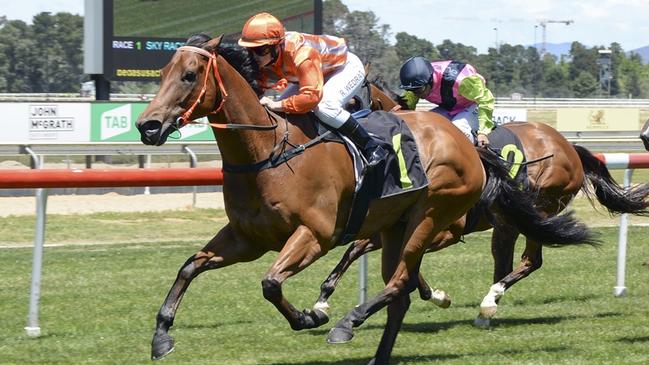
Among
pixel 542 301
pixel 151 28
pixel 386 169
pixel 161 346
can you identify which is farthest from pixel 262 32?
pixel 151 28

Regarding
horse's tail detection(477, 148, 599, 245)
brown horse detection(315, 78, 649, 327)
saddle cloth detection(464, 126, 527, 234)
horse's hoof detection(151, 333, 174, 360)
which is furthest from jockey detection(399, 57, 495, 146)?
horse's hoof detection(151, 333, 174, 360)

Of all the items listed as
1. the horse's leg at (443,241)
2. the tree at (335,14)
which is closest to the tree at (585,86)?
the tree at (335,14)

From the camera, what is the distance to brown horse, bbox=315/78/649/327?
7.66 meters

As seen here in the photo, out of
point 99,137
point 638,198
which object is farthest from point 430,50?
Result: point 638,198

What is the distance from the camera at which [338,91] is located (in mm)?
6188

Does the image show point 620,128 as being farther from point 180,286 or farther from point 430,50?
point 430,50

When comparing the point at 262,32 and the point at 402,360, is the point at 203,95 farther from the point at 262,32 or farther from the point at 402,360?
the point at 402,360

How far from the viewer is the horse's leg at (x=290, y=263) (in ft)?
17.4

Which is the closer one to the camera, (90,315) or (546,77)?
(90,315)

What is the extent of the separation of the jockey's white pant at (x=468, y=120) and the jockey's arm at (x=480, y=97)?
150mm

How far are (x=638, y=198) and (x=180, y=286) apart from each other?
13.2 feet

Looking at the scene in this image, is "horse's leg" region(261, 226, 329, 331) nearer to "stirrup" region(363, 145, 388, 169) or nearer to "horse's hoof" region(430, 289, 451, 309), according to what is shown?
"stirrup" region(363, 145, 388, 169)

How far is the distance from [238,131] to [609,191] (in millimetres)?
3803

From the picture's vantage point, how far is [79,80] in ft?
165
